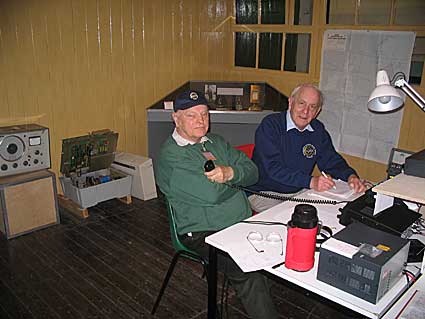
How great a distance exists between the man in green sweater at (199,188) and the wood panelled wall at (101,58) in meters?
2.08

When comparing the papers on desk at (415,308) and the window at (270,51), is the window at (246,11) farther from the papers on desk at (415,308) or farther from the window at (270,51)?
the papers on desk at (415,308)

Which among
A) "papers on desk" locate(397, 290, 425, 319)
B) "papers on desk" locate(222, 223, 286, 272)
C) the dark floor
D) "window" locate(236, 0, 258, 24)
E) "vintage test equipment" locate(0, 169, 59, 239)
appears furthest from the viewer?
"window" locate(236, 0, 258, 24)

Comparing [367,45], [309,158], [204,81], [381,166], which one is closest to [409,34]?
[367,45]

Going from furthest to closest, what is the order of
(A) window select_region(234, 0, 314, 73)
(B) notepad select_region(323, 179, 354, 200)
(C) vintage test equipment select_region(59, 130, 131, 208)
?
(A) window select_region(234, 0, 314, 73)
(C) vintage test equipment select_region(59, 130, 131, 208)
(B) notepad select_region(323, 179, 354, 200)

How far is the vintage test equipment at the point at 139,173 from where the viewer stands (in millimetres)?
4074

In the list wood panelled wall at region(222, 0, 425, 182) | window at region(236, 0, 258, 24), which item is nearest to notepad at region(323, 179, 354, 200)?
wood panelled wall at region(222, 0, 425, 182)

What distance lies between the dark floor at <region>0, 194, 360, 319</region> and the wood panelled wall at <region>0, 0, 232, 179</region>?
1005mm

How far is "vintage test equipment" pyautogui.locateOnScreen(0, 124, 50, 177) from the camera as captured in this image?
3338mm

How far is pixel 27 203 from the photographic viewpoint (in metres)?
3.39

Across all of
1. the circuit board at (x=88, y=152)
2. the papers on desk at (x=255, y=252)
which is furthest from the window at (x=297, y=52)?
the papers on desk at (x=255, y=252)

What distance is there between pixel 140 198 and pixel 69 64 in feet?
4.73

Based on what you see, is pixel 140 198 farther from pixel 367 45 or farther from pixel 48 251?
pixel 367 45

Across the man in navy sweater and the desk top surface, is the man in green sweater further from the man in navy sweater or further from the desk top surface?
the man in navy sweater

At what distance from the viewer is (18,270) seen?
9.54ft
